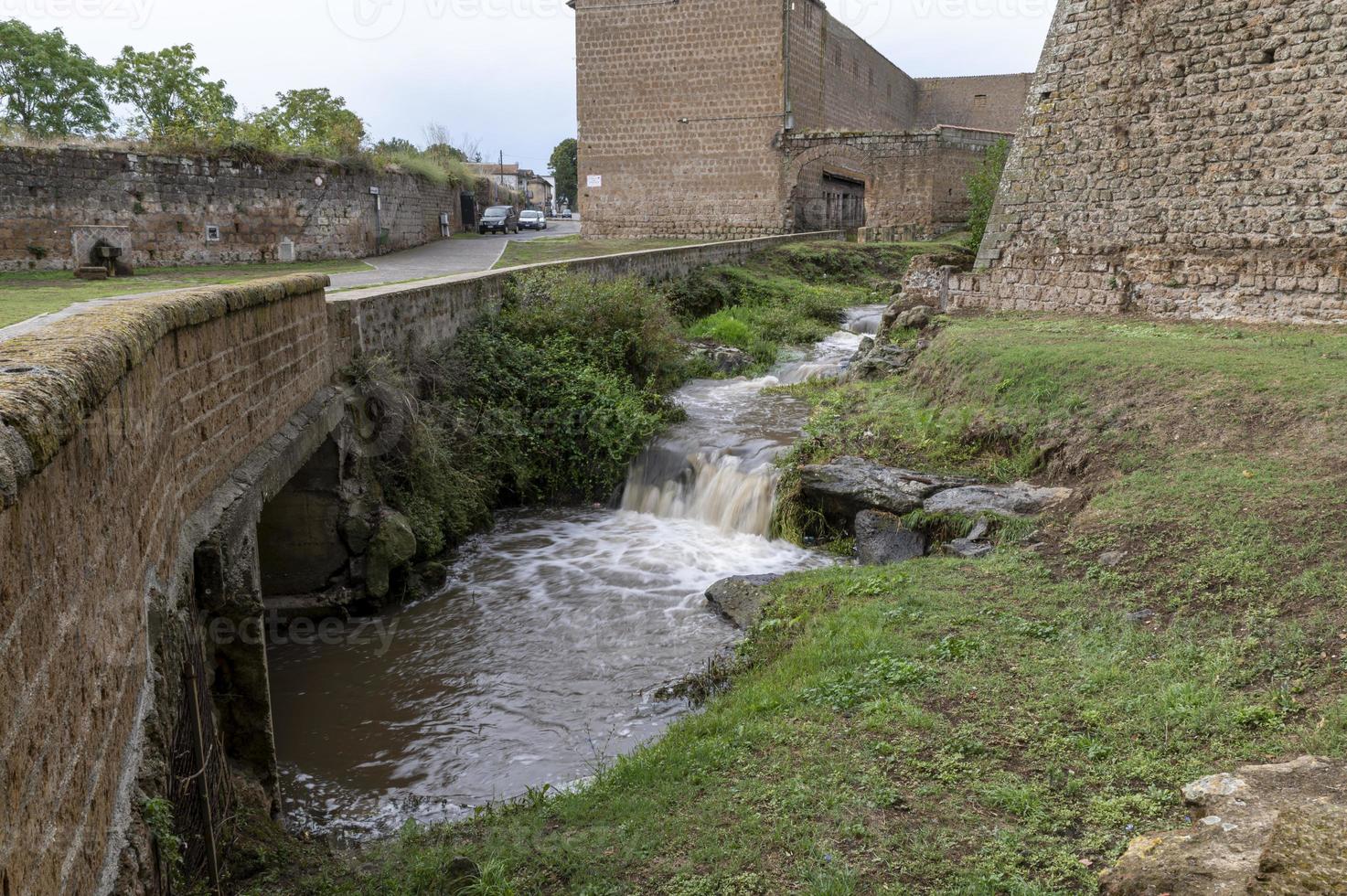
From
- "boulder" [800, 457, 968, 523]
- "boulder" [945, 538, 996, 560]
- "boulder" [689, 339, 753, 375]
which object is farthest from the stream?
"boulder" [689, 339, 753, 375]

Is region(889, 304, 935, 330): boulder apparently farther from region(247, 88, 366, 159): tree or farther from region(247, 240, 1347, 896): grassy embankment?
region(247, 88, 366, 159): tree

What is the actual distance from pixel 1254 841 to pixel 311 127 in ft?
103

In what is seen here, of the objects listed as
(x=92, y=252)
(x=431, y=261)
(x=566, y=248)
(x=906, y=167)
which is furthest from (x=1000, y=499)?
(x=906, y=167)

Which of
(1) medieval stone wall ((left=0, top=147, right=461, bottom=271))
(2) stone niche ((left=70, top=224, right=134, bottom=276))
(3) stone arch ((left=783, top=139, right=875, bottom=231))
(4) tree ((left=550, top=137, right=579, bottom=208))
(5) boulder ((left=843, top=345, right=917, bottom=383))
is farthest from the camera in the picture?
(4) tree ((left=550, top=137, right=579, bottom=208))

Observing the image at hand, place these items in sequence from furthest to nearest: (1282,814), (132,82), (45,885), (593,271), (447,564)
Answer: (132,82) < (593,271) < (447,564) < (1282,814) < (45,885)

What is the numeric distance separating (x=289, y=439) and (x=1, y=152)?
12026mm

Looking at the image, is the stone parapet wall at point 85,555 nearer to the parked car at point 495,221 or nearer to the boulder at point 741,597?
the boulder at point 741,597

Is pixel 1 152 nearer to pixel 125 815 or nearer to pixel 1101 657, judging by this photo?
pixel 125 815

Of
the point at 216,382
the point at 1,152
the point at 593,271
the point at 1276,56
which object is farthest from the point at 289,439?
the point at 1,152

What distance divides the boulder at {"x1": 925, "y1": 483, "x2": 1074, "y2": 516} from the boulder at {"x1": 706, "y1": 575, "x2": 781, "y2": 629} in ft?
5.23

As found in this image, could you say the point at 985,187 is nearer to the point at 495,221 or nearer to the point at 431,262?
the point at 431,262

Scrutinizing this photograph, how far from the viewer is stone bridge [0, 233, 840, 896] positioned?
2217 millimetres

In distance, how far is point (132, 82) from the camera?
33.6 meters

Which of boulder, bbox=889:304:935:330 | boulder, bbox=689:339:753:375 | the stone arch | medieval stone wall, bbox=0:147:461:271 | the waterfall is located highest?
the stone arch
